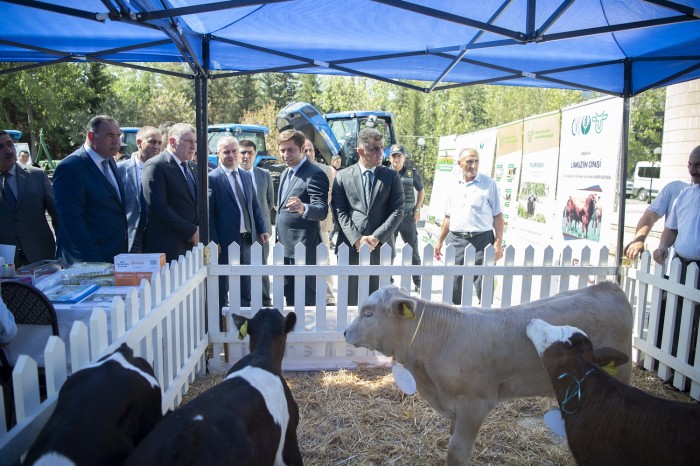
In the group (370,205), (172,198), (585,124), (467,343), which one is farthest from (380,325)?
(585,124)

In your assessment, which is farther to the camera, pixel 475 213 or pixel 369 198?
pixel 475 213

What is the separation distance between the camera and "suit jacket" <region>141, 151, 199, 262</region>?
4.74 metres

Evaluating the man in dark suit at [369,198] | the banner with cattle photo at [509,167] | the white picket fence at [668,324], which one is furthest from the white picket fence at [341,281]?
the banner with cattle photo at [509,167]

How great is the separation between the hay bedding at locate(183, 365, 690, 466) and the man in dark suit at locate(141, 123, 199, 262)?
4.50 feet

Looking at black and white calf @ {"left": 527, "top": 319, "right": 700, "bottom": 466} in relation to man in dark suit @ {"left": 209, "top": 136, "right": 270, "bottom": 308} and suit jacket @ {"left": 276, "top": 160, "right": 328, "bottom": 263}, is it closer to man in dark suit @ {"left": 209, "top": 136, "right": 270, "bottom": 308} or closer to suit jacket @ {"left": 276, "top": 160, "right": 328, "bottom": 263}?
suit jacket @ {"left": 276, "top": 160, "right": 328, "bottom": 263}

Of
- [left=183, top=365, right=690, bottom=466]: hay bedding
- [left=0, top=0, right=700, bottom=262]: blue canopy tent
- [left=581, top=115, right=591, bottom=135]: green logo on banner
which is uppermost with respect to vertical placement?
[left=0, top=0, right=700, bottom=262]: blue canopy tent

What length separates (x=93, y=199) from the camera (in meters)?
4.16

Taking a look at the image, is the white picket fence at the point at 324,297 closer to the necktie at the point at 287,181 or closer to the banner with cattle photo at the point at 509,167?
the necktie at the point at 287,181

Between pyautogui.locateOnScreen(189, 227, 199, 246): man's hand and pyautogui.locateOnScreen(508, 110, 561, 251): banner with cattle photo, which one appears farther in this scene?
pyautogui.locateOnScreen(508, 110, 561, 251): banner with cattle photo

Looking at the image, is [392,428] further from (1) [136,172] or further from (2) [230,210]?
(1) [136,172]

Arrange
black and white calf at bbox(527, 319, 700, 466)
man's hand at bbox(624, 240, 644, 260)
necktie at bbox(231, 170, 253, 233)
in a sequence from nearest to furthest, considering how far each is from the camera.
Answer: black and white calf at bbox(527, 319, 700, 466)
man's hand at bbox(624, 240, 644, 260)
necktie at bbox(231, 170, 253, 233)

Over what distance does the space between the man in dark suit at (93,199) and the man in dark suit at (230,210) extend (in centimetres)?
120

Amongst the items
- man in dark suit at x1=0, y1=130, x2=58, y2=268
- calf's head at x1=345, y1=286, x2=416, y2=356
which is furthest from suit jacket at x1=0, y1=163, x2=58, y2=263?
calf's head at x1=345, y1=286, x2=416, y2=356

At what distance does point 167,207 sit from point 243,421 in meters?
3.34
